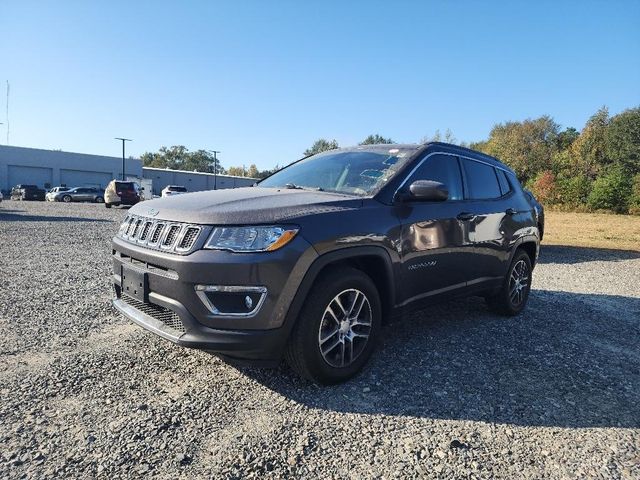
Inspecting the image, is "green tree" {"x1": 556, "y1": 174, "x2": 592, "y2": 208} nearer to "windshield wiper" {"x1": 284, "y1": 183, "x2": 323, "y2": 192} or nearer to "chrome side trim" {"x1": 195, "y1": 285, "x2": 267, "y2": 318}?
"windshield wiper" {"x1": 284, "y1": 183, "x2": 323, "y2": 192}

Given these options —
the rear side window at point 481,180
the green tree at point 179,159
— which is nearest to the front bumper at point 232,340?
the rear side window at point 481,180

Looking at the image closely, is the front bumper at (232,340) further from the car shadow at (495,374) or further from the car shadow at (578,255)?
the car shadow at (578,255)

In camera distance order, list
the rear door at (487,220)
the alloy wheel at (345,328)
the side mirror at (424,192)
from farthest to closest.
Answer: the rear door at (487,220) < the side mirror at (424,192) < the alloy wheel at (345,328)

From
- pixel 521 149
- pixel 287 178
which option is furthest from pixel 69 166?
pixel 287 178

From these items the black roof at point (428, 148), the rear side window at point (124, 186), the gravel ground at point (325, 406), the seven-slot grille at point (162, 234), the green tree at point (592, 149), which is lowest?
the gravel ground at point (325, 406)

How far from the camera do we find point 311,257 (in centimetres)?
278

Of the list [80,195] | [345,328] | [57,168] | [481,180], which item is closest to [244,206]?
[345,328]

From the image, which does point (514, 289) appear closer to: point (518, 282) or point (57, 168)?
point (518, 282)

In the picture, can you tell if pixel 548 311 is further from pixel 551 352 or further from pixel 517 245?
pixel 551 352

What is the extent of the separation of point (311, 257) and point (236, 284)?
494 mm

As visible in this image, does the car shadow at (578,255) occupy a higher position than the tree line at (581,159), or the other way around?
the tree line at (581,159)

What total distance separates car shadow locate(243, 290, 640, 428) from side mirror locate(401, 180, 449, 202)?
132 cm

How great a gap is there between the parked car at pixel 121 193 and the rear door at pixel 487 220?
24.1 meters

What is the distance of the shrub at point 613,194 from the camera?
99.6ft
